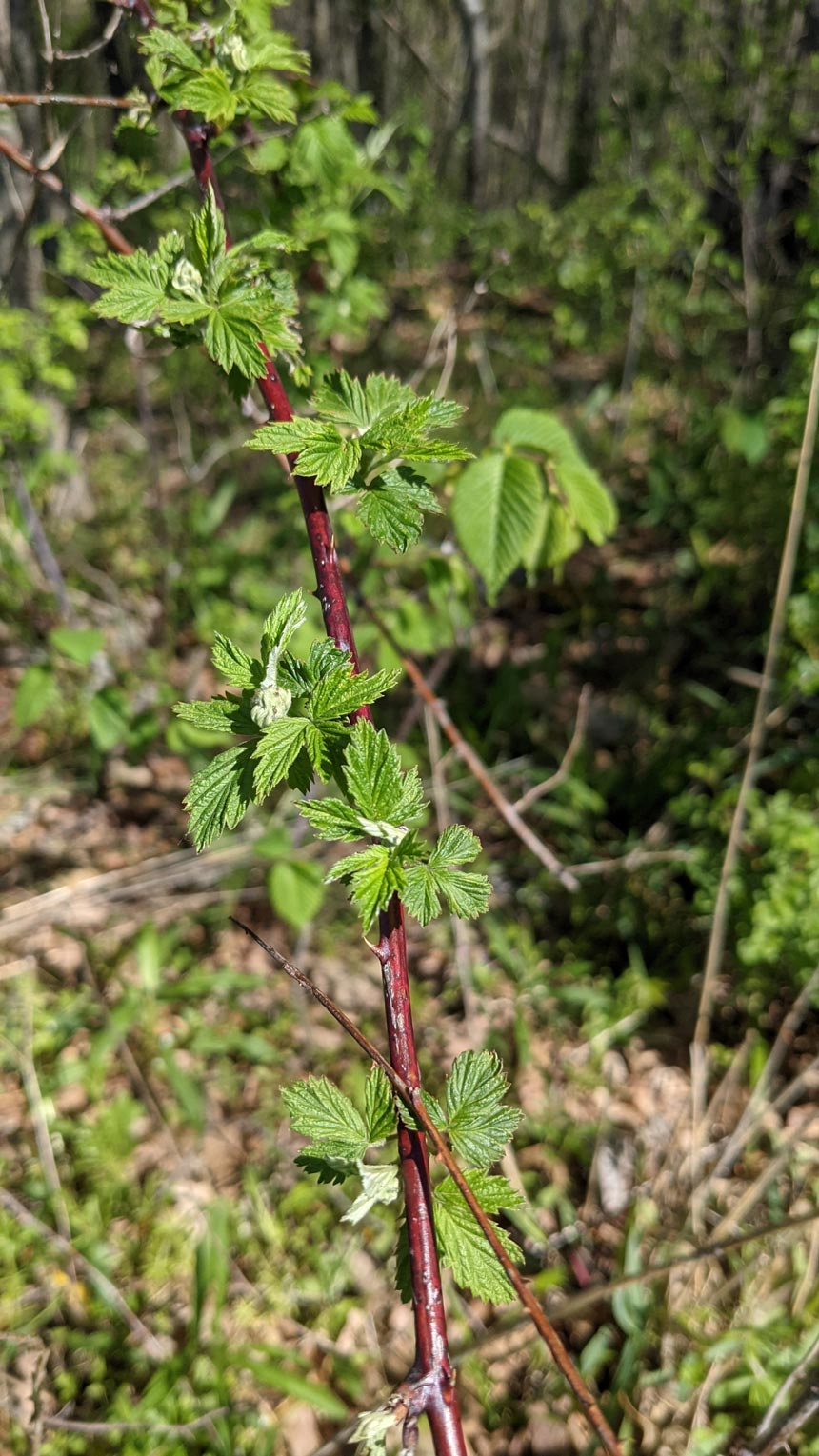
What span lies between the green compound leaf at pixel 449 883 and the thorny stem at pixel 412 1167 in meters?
0.03

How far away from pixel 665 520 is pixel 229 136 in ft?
10.5

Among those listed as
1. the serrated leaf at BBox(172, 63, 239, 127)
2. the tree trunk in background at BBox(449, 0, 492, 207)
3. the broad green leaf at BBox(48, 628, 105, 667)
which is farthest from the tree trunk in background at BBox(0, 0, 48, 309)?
the tree trunk in background at BBox(449, 0, 492, 207)

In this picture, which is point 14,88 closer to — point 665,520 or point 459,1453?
point 665,520

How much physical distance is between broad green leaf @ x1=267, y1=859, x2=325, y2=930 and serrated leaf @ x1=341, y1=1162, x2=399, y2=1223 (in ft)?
4.56

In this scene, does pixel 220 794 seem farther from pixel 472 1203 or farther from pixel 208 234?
pixel 208 234

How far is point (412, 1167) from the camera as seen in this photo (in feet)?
2.29

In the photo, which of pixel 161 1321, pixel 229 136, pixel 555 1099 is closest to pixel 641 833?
pixel 555 1099

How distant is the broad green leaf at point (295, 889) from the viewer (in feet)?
6.95

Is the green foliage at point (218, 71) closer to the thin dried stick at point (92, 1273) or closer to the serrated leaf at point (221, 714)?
the serrated leaf at point (221, 714)

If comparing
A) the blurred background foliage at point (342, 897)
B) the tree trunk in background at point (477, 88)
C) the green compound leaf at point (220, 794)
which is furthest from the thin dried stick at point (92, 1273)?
the tree trunk in background at point (477, 88)

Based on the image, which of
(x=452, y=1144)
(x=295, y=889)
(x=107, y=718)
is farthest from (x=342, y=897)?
(x=452, y=1144)

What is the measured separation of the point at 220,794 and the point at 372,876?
0.17m

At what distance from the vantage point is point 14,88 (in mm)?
2689

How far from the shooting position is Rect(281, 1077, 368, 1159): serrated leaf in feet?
2.29
